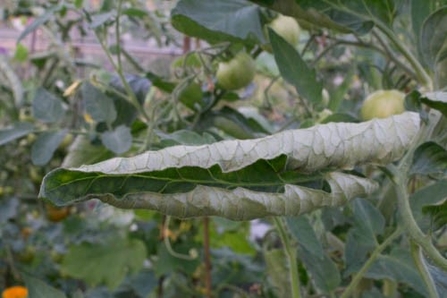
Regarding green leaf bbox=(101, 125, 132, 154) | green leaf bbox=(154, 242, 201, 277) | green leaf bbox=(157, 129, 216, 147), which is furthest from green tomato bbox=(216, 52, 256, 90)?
green leaf bbox=(154, 242, 201, 277)

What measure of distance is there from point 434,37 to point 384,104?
0.13 meters

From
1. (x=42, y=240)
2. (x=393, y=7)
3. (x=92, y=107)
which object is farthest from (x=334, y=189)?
(x=42, y=240)

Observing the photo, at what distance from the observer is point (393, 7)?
1.75 ft

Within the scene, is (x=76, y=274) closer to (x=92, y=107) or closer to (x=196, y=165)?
(x=92, y=107)

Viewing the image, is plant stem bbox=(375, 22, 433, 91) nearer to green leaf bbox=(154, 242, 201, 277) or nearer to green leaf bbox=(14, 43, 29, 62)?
green leaf bbox=(154, 242, 201, 277)

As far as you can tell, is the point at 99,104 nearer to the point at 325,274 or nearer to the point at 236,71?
the point at 236,71

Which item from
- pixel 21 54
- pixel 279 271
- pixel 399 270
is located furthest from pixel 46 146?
pixel 21 54

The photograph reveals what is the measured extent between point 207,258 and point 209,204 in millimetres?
685

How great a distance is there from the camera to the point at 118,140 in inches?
27.8

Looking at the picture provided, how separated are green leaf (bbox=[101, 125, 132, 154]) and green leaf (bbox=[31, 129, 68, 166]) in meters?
0.08

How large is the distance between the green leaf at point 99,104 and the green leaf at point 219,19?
163mm

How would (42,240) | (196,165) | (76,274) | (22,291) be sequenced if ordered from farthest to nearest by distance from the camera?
(42,240) < (76,274) < (22,291) < (196,165)

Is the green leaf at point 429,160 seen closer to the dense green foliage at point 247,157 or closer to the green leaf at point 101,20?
the dense green foliage at point 247,157

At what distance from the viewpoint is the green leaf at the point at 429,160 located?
1.48 ft
